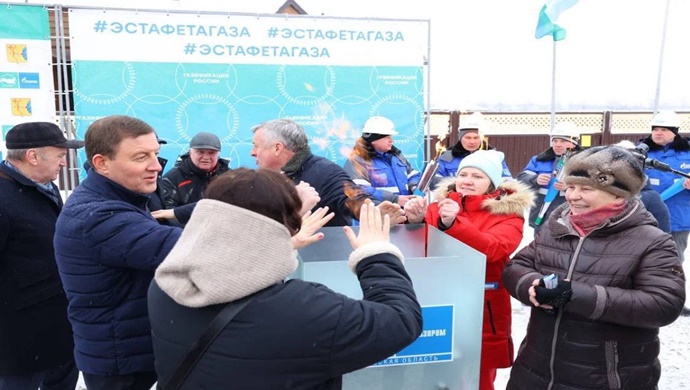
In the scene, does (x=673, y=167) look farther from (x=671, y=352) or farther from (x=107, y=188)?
(x=107, y=188)

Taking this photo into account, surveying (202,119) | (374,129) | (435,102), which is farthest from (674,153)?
(435,102)

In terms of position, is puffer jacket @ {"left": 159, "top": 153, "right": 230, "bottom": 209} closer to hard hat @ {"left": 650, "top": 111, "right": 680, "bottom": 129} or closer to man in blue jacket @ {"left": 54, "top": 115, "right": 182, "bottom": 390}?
man in blue jacket @ {"left": 54, "top": 115, "right": 182, "bottom": 390}

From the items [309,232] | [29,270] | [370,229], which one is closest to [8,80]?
[29,270]

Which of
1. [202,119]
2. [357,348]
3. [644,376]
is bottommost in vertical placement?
[644,376]

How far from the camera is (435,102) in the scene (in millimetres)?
12078

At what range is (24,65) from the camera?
3961 millimetres

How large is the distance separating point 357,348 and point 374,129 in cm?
354

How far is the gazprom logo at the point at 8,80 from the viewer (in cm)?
391

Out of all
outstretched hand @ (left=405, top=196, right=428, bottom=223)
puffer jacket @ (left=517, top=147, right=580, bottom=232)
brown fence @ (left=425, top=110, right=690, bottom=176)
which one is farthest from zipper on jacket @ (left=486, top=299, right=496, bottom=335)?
brown fence @ (left=425, top=110, right=690, bottom=176)

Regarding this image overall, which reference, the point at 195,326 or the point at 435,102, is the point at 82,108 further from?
the point at 435,102

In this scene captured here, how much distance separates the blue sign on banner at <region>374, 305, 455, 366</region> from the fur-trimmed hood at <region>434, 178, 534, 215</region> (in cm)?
75

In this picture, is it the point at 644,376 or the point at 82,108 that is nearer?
the point at 644,376

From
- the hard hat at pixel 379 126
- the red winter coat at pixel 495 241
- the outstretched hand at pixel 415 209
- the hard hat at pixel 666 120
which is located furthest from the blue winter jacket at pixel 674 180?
the outstretched hand at pixel 415 209

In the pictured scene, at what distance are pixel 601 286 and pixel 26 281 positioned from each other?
2.26 m
